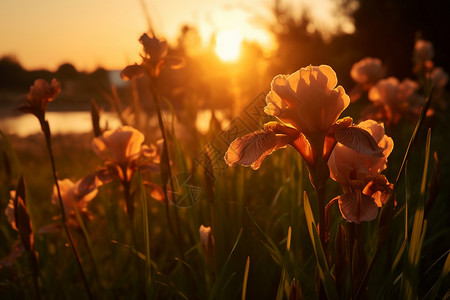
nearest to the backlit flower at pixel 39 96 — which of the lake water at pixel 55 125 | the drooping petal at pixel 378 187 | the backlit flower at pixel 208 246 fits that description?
the backlit flower at pixel 208 246

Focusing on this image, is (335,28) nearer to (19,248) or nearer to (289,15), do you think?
(289,15)

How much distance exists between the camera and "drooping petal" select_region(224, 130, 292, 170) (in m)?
1.07

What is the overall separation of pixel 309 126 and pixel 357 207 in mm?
250

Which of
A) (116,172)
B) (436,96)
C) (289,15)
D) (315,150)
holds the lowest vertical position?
(436,96)

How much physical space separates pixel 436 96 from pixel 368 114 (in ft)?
4.30

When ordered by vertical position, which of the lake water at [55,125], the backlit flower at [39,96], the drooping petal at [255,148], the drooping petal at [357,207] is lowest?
the lake water at [55,125]

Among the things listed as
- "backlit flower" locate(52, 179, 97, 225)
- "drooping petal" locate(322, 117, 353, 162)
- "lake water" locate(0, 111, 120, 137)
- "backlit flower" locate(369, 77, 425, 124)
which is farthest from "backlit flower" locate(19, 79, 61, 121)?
"backlit flower" locate(369, 77, 425, 124)

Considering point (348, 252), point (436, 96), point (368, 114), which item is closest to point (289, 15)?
→ point (436, 96)

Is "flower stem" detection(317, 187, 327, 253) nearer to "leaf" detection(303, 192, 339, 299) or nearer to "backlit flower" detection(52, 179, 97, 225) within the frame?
"leaf" detection(303, 192, 339, 299)

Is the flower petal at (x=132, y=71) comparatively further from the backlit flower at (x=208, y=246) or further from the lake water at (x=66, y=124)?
the backlit flower at (x=208, y=246)

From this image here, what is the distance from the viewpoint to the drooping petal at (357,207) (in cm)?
99

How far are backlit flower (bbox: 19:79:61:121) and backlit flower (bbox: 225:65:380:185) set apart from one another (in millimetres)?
784

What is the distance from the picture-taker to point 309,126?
1021 mm

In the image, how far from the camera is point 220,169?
6.60ft
